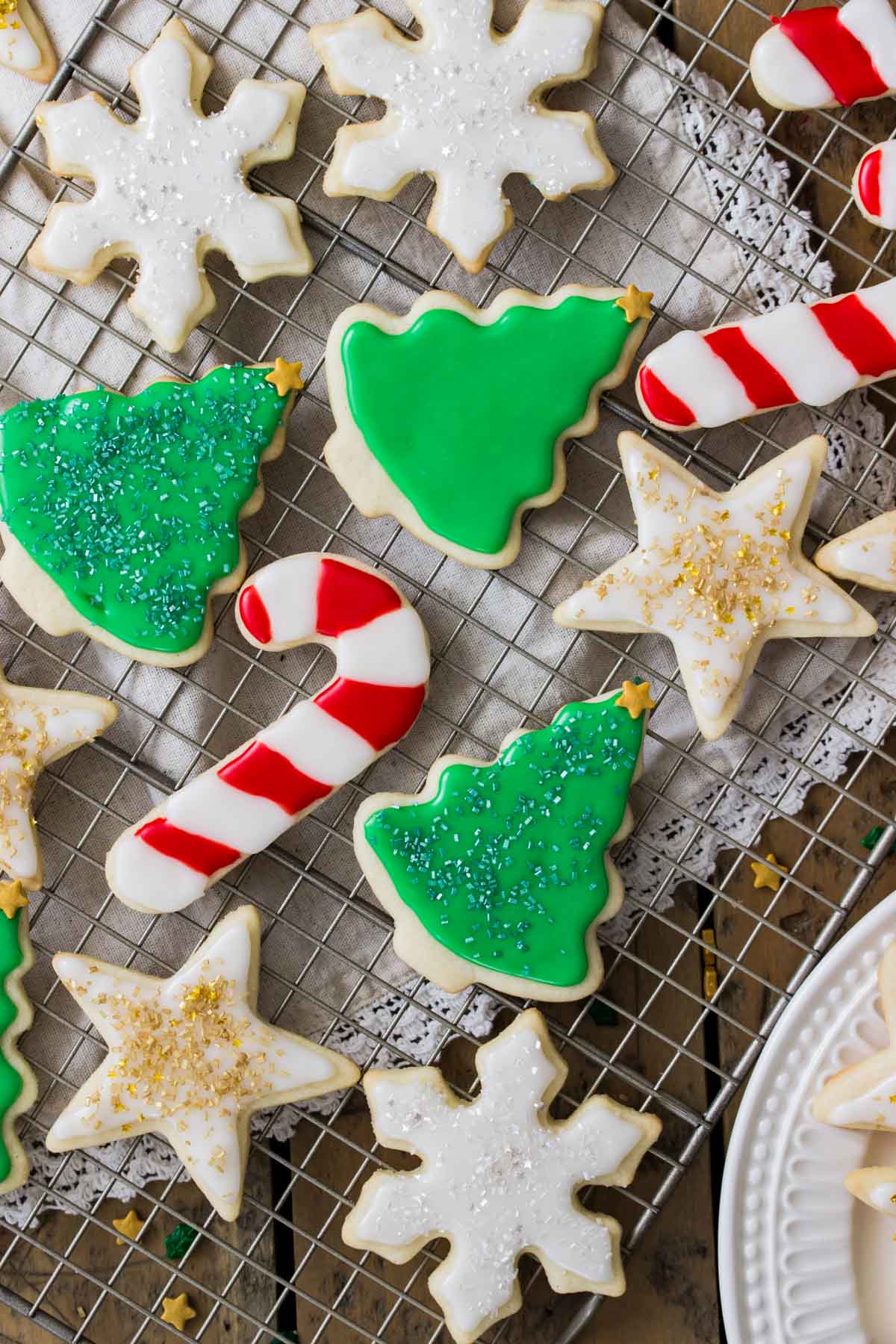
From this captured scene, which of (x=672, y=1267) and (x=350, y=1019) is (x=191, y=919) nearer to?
(x=350, y=1019)

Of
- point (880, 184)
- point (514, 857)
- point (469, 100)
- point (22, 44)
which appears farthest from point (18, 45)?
point (514, 857)

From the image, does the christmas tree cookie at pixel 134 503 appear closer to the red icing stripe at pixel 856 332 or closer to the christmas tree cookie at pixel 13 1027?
the christmas tree cookie at pixel 13 1027

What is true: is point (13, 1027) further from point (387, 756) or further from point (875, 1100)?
point (875, 1100)

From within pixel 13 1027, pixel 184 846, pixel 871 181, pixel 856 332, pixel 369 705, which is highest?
pixel 871 181

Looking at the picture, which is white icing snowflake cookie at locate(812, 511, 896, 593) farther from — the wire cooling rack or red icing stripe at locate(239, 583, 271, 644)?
red icing stripe at locate(239, 583, 271, 644)

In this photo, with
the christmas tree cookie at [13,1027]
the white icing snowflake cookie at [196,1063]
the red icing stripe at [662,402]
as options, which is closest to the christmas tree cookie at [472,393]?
the red icing stripe at [662,402]

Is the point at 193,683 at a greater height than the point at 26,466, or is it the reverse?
the point at 26,466

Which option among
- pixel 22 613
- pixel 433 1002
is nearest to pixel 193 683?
pixel 22 613
